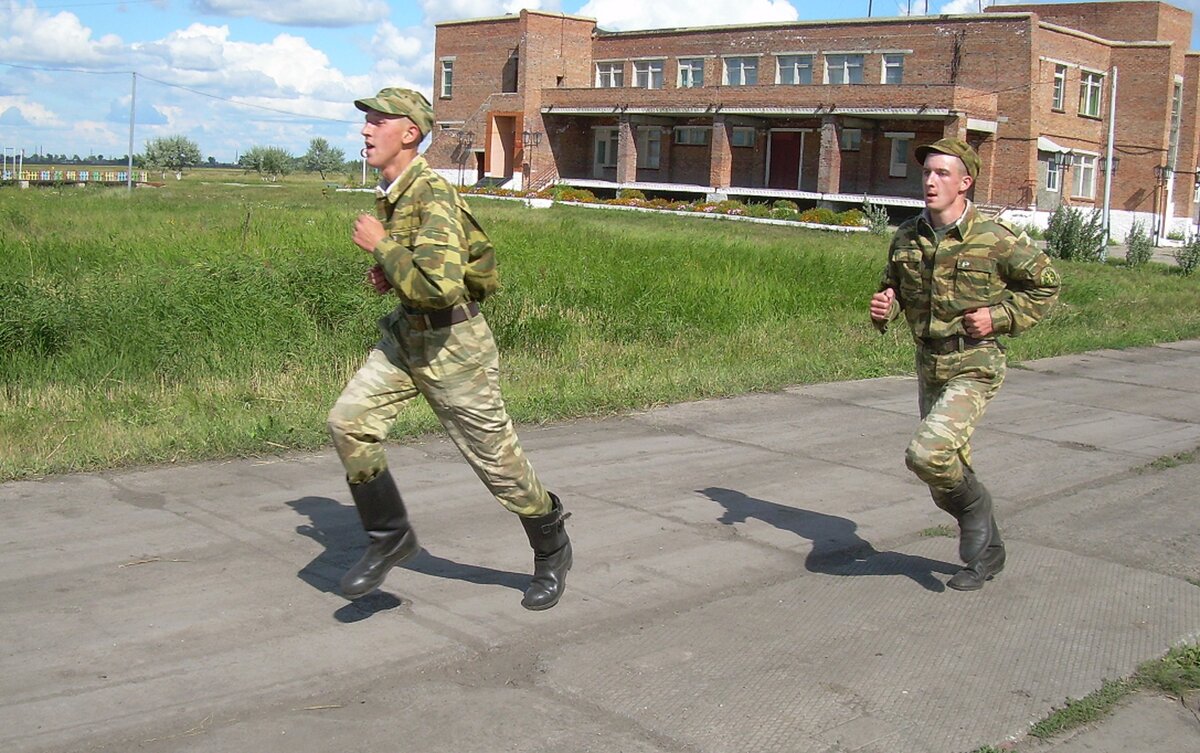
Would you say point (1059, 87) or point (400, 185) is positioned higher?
point (1059, 87)

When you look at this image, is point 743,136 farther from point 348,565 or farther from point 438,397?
point 438,397

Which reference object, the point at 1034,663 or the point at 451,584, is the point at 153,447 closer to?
the point at 451,584

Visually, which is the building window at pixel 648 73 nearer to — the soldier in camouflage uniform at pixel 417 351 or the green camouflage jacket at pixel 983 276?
the green camouflage jacket at pixel 983 276

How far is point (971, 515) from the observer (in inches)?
239

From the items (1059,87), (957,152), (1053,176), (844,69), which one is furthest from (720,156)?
(957,152)

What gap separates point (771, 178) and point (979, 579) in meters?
53.6

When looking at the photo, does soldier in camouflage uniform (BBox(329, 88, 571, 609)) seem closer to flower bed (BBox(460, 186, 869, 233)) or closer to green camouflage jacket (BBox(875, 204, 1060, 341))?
green camouflage jacket (BBox(875, 204, 1060, 341))

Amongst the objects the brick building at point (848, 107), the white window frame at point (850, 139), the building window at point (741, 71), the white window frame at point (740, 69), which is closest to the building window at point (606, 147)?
the brick building at point (848, 107)

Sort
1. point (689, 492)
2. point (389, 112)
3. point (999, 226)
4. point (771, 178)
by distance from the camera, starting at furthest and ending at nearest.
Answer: point (771, 178), point (689, 492), point (999, 226), point (389, 112)

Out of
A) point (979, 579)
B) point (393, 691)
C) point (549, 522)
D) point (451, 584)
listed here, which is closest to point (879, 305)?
point (979, 579)

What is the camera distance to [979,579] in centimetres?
609

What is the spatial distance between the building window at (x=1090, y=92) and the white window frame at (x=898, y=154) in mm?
8489

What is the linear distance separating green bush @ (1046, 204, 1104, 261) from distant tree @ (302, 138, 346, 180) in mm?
90941

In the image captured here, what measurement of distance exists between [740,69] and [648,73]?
6.61 meters
